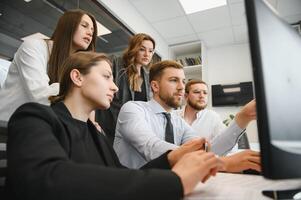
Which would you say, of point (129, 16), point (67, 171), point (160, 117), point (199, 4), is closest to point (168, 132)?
point (160, 117)

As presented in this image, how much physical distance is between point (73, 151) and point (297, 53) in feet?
2.11

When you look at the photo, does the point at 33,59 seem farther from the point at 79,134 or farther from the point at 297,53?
the point at 297,53

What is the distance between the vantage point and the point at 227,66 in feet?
15.2

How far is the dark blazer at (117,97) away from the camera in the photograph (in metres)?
1.75

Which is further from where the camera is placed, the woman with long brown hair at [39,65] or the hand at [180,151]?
the woman with long brown hair at [39,65]

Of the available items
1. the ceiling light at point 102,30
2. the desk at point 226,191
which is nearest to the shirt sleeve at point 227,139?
the desk at point 226,191

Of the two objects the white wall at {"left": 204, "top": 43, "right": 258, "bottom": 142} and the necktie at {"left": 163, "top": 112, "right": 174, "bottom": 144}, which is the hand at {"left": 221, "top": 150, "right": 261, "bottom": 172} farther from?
the white wall at {"left": 204, "top": 43, "right": 258, "bottom": 142}

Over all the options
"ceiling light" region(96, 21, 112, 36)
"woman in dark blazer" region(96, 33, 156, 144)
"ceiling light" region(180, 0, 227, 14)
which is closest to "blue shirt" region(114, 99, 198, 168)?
"woman in dark blazer" region(96, 33, 156, 144)

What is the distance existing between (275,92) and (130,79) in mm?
1558

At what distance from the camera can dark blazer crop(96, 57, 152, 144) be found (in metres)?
1.75

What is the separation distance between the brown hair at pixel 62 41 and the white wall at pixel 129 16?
1.52m

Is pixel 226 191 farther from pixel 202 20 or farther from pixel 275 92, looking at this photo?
pixel 202 20

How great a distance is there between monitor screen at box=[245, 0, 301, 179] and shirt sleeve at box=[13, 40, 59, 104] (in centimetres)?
95

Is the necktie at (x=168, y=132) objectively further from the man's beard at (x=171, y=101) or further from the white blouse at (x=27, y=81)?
the white blouse at (x=27, y=81)
